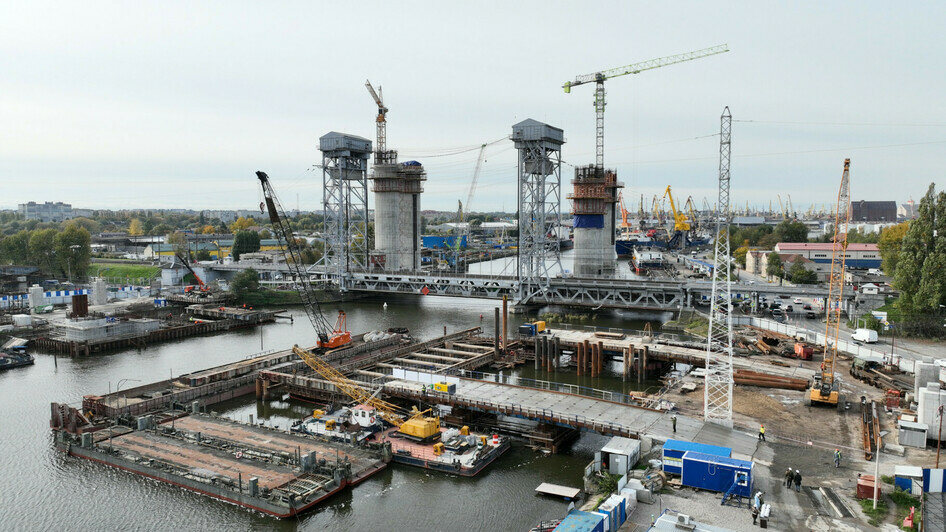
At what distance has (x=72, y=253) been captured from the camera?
8019cm

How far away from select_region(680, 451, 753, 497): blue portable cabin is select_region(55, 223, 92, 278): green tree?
83667mm

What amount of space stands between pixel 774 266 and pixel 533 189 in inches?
1348

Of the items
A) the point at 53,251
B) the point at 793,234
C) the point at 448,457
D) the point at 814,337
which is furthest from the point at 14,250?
the point at 793,234

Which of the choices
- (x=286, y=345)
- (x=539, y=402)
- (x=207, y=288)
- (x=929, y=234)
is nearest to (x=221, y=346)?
(x=286, y=345)

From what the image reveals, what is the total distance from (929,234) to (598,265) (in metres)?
30.2

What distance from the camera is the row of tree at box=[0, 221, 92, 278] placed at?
80.4 meters

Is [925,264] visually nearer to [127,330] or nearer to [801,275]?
[801,275]

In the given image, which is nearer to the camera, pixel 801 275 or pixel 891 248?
pixel 801 275

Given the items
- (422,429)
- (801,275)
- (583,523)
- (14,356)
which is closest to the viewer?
(583,523)

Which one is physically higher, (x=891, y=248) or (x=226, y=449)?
(x=891, y=248)

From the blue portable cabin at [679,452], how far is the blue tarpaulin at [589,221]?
4801 cm

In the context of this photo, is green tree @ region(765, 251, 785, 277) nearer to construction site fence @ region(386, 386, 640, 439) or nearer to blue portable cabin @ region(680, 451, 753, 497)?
construction site fence @ region(386, 386, 640, 439)

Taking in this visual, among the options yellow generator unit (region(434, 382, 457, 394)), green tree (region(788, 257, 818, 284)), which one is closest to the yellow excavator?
yellow generator unit (region(434, 382, 457, 394))

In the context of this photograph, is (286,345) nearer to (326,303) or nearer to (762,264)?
(326,303)
